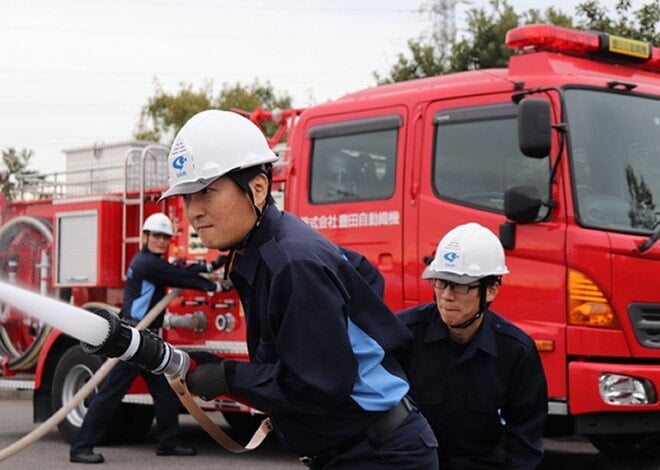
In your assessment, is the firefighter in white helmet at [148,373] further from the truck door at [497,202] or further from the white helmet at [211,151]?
the white helmet at [211,151]

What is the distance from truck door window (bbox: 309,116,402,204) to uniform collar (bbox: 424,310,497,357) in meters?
3.94

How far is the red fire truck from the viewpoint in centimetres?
821

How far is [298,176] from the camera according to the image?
9969 millimetres

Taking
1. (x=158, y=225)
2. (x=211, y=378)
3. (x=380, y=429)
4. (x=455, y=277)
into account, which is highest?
(x=158, y=225)

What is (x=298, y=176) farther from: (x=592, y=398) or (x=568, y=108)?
(x=592, y=398)

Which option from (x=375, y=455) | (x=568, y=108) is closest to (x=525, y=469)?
(x=375, y=455)

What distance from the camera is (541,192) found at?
8406 millimetres

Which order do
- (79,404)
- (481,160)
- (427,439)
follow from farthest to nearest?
(79,404)
(481,160)
(427,439)

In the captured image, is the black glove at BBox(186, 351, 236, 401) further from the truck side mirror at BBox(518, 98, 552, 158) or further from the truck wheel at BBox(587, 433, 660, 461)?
the truck wheel at BBox(587, 433, 660, 461)

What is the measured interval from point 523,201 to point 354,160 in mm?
1750

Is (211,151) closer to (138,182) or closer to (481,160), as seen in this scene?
(481,160)

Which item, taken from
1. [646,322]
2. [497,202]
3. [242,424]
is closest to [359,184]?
[497,202]

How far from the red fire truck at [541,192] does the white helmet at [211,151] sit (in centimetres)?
437

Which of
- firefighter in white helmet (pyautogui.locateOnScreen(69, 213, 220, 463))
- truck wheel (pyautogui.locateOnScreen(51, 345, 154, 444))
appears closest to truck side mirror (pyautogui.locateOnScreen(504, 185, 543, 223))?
firefighter in white helmet (pyautogui.locateOnScreen(69, 213, 220, 463))
